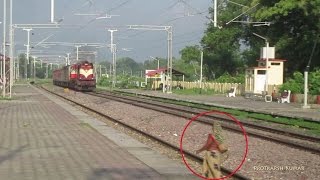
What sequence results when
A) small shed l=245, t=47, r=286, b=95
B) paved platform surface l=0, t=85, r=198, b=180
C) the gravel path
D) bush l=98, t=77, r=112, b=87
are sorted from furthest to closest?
1. bush l=98, t=77, r=112, b=87
2. small shed l=245, t=47, r=286, b=95
3. the gravel path
4. paved platform surface l=0, t=85, r=198, b=180

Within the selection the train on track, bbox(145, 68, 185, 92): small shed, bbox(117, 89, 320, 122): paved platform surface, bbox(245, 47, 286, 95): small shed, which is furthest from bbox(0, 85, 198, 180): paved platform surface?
bbox(145, 68, 185, 92): small shed

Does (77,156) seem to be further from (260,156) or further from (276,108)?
(276,108)

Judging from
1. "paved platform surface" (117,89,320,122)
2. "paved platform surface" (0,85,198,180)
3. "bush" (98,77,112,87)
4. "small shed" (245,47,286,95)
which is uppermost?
"small shed" (245,47,286,95)

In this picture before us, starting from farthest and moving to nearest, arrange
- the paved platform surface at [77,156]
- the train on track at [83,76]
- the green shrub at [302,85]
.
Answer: the train on track at [83,76], the green shrub at [302,85], the paved platform surface at [77,156]

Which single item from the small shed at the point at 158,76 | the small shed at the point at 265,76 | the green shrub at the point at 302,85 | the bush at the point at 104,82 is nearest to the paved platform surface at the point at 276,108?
the green shrub at the point at 302,85

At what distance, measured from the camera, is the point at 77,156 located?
13688 millimetres

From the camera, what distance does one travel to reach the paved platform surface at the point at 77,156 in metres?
11.0

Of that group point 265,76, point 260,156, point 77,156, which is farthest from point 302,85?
point 77,156

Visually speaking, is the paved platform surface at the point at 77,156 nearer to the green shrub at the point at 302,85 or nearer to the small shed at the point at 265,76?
the green shrub at the point at 302,85

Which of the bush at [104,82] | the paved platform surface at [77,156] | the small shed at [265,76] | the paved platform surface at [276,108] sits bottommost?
the paved platform surface at [276,108]

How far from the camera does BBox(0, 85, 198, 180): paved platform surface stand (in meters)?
11.0

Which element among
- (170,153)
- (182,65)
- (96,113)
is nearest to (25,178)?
(170,153)

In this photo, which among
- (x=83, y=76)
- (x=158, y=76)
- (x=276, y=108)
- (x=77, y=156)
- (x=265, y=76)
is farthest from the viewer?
(x=158, y=76)

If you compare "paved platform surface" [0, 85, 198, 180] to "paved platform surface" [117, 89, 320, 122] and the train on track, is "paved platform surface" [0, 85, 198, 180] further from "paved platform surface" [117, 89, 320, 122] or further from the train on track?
the train on track
